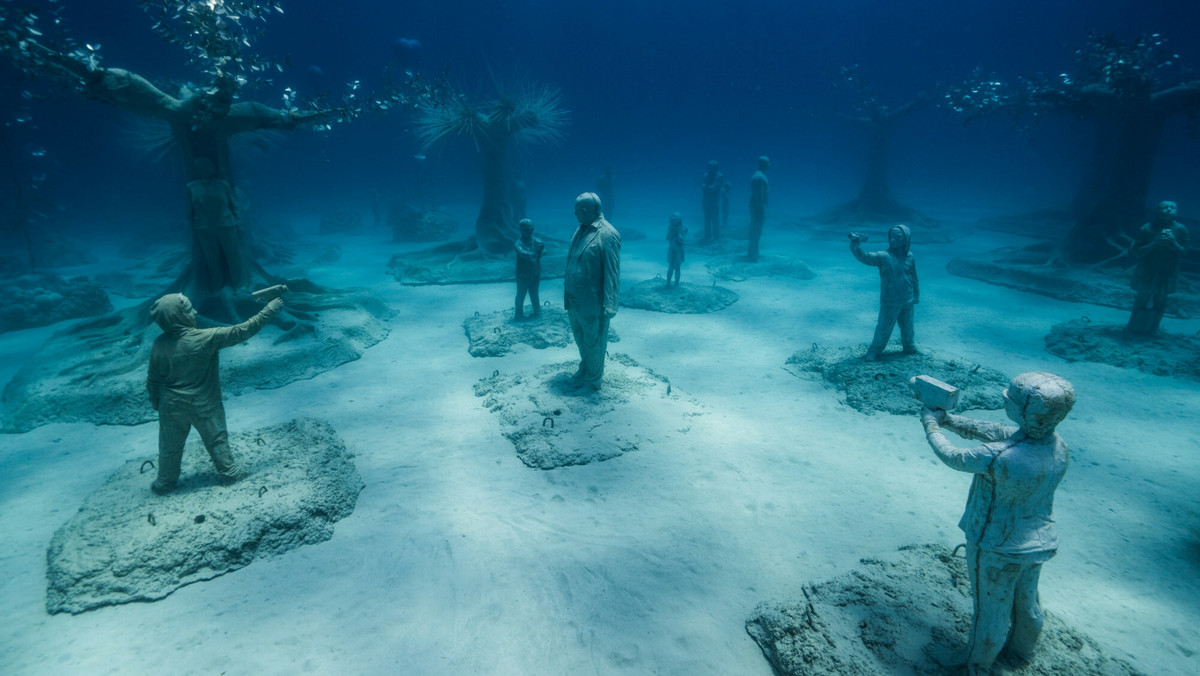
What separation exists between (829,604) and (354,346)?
8414mm

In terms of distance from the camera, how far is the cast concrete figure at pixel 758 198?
14.9 m

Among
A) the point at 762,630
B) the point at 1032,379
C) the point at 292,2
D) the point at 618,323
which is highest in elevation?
the point at 292,2

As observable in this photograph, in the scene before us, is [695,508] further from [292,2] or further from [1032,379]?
[292,2]

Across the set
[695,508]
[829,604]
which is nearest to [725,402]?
[695,508]

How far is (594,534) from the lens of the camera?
4395 mm

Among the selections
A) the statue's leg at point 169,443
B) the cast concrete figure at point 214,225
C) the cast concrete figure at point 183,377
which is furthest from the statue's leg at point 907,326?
the cast concrete figure at point 214,225

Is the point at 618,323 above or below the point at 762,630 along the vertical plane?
above

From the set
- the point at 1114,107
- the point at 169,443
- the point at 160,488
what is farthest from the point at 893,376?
the point at 1114,107

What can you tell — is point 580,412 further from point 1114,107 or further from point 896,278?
point 1114,107

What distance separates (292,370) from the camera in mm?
7898

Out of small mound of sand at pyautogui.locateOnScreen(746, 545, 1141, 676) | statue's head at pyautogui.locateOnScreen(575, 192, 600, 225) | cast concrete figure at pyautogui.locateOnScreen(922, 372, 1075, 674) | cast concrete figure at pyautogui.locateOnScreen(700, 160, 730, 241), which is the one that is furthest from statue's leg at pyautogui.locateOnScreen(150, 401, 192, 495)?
cast concrete figure at pyautogui.locateOnScreen(700, 160, 730, 241)

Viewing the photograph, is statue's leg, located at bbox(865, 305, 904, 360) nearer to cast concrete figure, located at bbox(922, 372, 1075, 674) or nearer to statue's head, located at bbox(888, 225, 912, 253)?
statue's head, located at bbox(888, 225, 912, 253)

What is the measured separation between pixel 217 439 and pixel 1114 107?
2014 centimetres

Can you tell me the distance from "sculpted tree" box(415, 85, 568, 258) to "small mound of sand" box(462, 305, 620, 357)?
18.9ft
